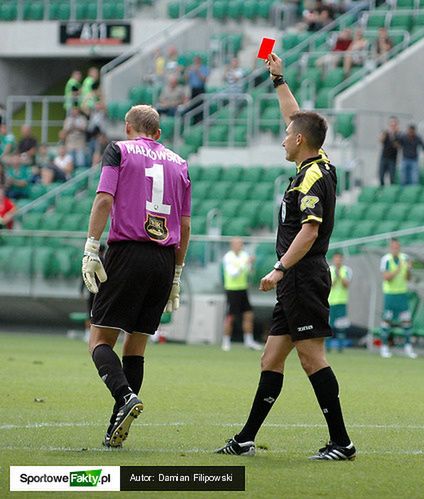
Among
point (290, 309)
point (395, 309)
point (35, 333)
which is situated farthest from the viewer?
point (35, 333)

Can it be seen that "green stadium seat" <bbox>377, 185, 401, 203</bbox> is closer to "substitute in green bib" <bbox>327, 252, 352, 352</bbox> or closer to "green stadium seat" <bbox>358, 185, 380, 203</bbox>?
"green stadium seat" <bbox>358, 185, 380, 203</bbox>

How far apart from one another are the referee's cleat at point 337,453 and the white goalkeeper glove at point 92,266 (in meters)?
1.80

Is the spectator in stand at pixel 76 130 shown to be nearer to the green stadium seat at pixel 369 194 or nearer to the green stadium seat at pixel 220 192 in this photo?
the green stadium seat at pixel 220 192

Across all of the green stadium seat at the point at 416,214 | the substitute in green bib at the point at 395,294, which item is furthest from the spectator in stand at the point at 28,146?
the substitute in green bib at the point at 395,294

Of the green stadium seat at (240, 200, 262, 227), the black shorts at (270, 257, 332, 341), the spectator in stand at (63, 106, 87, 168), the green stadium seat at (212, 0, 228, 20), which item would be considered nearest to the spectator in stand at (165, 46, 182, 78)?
the green stadium seat at (212, 0, 228, 20)

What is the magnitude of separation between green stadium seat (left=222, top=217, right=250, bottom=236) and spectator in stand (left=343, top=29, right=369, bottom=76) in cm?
514

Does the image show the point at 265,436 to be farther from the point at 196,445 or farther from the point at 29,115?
the point at 29,115

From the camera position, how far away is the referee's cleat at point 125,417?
9039 millimetres

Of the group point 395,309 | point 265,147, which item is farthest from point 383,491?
point 265,147

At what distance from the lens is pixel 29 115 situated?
121 feet

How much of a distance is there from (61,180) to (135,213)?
72.3 ft

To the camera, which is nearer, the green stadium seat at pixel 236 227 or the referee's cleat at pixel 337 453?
the referee's cleat at pixel 337 453

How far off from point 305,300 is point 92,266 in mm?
1404
